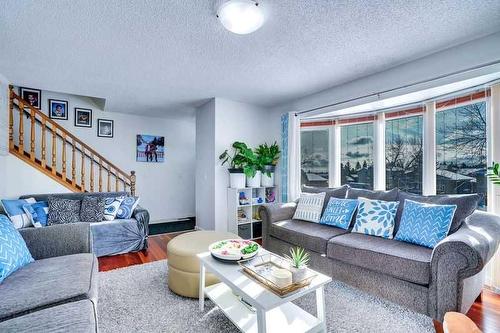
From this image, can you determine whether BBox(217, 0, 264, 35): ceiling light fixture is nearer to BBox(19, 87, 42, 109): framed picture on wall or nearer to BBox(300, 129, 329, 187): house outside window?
BBox(300, 129, 329, 187): house outside window

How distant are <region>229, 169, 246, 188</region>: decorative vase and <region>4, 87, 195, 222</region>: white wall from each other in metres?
2.00

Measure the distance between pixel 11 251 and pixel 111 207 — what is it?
1.80 m

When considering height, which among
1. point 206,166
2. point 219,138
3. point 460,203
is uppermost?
point 219,138

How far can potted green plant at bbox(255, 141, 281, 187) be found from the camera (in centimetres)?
401

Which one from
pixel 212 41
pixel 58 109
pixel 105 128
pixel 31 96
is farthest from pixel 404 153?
pixel 31 96

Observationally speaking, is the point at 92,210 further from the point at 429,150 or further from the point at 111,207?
the point at 429,150

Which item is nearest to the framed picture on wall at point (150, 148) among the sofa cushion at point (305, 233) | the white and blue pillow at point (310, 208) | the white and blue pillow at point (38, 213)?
the white and blue pillow at point (38, 213)

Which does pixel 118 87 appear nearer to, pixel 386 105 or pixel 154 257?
pixel 154 257

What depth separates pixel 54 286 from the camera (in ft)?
4.68

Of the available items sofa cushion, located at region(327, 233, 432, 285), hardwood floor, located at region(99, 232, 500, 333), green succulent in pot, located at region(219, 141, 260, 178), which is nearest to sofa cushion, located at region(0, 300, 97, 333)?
hardwood floor, located at region(99, 232, 500, 333)

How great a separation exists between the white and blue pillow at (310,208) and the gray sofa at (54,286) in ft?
7.49

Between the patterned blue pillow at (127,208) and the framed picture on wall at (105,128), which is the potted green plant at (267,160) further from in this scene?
the framed picture on wall at (105,128)

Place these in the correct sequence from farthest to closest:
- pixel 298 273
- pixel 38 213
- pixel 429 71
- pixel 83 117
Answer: pixel 83 117
pixel 38 213
pixel 429 71
pixel 298 273

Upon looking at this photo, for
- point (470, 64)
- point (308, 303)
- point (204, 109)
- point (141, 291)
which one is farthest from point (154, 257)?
point (470, 64)
